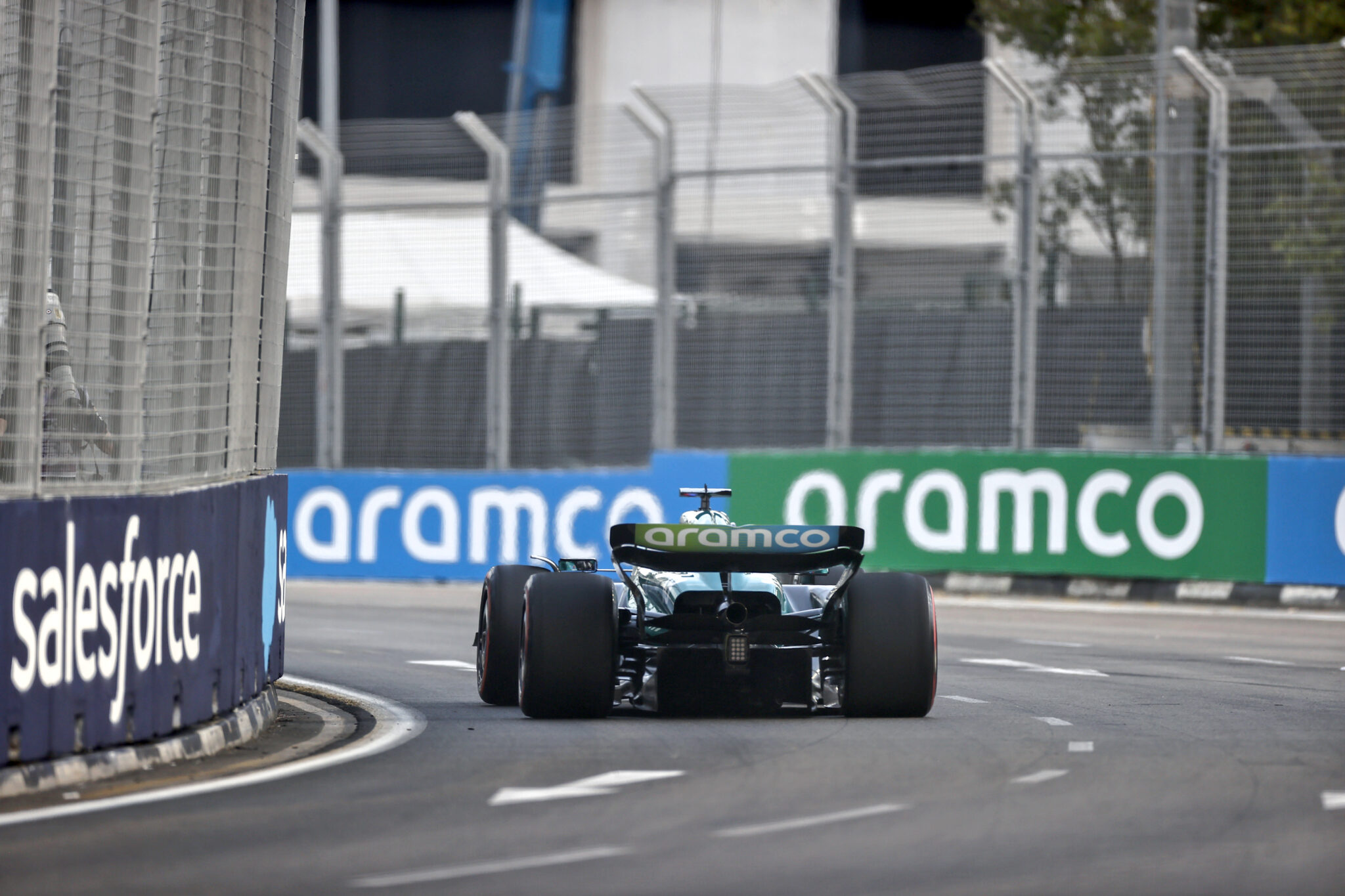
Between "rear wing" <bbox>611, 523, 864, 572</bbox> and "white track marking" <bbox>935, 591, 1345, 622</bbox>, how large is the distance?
840cm

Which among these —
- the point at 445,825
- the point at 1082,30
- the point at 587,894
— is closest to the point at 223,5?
the point at 445,825

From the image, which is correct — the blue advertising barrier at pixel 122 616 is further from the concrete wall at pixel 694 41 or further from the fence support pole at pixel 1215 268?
the concrete wall at pixel 694 41

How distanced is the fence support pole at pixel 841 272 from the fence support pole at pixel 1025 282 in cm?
152

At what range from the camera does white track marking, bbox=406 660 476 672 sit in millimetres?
14070

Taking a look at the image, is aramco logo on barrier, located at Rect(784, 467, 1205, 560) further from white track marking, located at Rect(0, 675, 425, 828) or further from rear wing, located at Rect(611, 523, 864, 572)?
rear wing, located at Rect(611, 523, 864, 572)

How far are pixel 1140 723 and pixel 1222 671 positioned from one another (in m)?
3.10

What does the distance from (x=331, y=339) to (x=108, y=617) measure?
1448 centimetres

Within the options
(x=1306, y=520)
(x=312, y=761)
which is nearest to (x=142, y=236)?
(x=312, y=761)

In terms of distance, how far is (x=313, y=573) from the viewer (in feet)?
74.5

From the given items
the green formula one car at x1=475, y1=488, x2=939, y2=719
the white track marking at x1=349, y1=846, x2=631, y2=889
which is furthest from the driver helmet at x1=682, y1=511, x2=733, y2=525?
the white track marking at x1=349, y1=846, x2=631, y2=889

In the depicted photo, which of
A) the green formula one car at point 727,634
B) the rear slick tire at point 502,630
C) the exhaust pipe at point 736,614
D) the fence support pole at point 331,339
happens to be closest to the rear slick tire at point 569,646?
the green formula one car at point 727,634

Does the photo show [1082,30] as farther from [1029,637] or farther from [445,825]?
[445,825]

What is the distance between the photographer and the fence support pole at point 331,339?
2298cm

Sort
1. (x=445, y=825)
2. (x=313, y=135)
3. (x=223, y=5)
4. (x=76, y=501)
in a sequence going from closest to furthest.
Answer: (x=445, y=825), (x=76, y=501), (x=223, y=5), (x=313, y=135)
